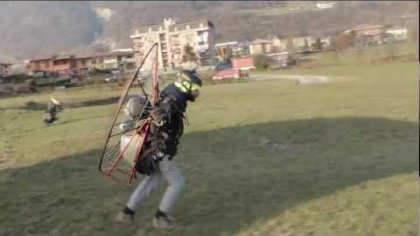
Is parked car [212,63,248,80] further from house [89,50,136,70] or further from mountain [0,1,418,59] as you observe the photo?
house [89,50,136,70]

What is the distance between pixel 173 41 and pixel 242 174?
1.93 meters

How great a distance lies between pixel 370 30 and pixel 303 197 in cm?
1105

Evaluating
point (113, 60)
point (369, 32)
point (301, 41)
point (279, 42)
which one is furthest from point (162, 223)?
point (369, 32)

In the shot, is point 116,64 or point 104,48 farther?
point 104,48

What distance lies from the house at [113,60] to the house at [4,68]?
123 centimetres

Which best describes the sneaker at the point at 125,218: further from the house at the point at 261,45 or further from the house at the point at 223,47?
the house at the point at 261,45

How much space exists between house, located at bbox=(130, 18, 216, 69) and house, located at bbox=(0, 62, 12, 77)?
4.55 feet

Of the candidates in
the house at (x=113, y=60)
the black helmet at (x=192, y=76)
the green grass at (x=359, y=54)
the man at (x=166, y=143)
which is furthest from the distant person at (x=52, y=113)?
the black helmet at (x=192, y=76)

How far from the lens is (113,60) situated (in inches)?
321

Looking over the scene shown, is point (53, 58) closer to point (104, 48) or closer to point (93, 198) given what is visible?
point (104, 48)

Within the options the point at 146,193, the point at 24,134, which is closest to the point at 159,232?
the point at 146,193

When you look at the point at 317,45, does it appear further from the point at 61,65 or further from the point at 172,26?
the point at 61,65

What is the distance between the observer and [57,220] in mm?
6234

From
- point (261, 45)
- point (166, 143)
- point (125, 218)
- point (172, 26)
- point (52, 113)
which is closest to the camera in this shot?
point (166, 143)
